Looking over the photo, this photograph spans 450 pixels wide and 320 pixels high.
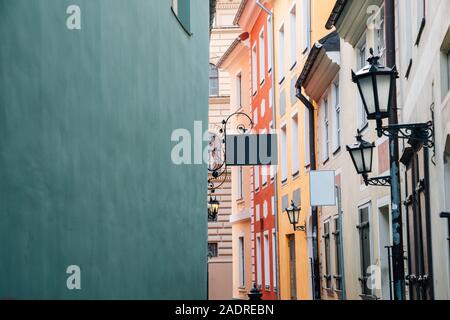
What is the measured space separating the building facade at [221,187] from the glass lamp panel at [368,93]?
80.0ft

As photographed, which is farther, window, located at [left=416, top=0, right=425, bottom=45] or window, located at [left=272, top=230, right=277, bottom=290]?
window, located at [left=272, top=230, right=277, bottom=290]

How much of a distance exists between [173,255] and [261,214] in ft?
59.4

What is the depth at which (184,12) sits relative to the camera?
1424 cm

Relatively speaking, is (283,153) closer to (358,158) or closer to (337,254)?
(337,254)

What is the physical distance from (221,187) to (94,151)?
30.0 metres

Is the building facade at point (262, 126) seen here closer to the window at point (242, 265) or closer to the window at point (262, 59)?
the window at point (262, 59)

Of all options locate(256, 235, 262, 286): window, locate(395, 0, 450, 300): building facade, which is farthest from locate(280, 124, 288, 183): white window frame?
locate(395, 0, 450, 300): building facade

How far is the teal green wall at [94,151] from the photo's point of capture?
6871mm

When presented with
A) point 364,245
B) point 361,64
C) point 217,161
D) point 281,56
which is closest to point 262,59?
point 281,56

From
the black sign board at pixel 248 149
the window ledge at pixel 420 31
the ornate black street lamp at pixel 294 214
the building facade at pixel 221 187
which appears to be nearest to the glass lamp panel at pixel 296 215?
the ornate black street lamp at pixel 294 214

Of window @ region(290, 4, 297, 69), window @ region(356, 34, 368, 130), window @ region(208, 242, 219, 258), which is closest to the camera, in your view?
window @ region(356, 34, 368, 130)

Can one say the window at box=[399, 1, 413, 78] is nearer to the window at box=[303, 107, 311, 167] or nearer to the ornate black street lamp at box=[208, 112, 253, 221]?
the ornate black street lamp at box=[208, 112, 253, 221]

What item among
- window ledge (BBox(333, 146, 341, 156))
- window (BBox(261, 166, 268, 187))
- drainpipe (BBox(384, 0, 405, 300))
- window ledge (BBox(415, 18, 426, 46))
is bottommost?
drainpipe (BBox(384, 0, 405, 300))

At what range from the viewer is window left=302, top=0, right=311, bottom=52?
77.1ft
